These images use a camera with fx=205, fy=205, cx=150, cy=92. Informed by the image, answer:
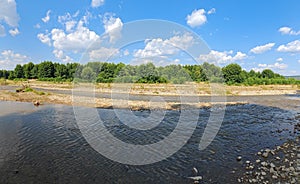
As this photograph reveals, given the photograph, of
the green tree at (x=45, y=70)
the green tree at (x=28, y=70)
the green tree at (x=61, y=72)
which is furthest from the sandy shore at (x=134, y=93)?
the green tree at (x=28, y=70)

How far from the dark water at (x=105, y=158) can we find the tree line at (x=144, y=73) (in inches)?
1055

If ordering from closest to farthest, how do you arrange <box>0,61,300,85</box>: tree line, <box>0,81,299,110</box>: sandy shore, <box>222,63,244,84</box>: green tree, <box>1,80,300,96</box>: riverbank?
<box>0,81,299,110</box>: sandy shore < <box>1,80,300,96</box>: riverbank < <box>0,61,300,85</box>: tree line < <box>222,63,244,84</box>: green tree

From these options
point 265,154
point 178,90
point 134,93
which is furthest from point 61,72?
point 265,154

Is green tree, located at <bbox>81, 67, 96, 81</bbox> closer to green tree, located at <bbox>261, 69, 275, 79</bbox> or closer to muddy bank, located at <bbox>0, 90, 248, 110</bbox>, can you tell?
muddy bank, located at <bbox>0, 90, 248, 110</bbox>

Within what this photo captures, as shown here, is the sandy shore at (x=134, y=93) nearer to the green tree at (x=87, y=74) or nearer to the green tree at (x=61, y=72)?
the green tree at (x=87, y=74)

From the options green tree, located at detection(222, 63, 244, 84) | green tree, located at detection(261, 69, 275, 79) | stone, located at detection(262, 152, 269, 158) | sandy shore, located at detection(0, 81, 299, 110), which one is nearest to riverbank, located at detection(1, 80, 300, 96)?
sandy shore, located at detection(0, 81, 299, 110)

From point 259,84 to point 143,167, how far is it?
78544mm

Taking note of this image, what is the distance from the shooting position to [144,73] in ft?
208

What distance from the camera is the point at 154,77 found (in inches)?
2542

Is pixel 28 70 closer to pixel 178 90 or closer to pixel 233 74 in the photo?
pixel 178 90

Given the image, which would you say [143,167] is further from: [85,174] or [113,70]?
[113,70]

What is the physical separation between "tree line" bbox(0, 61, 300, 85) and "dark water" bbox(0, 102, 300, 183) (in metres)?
26.8

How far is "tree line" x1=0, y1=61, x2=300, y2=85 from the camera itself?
62188mm

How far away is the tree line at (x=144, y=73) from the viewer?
204 ft
